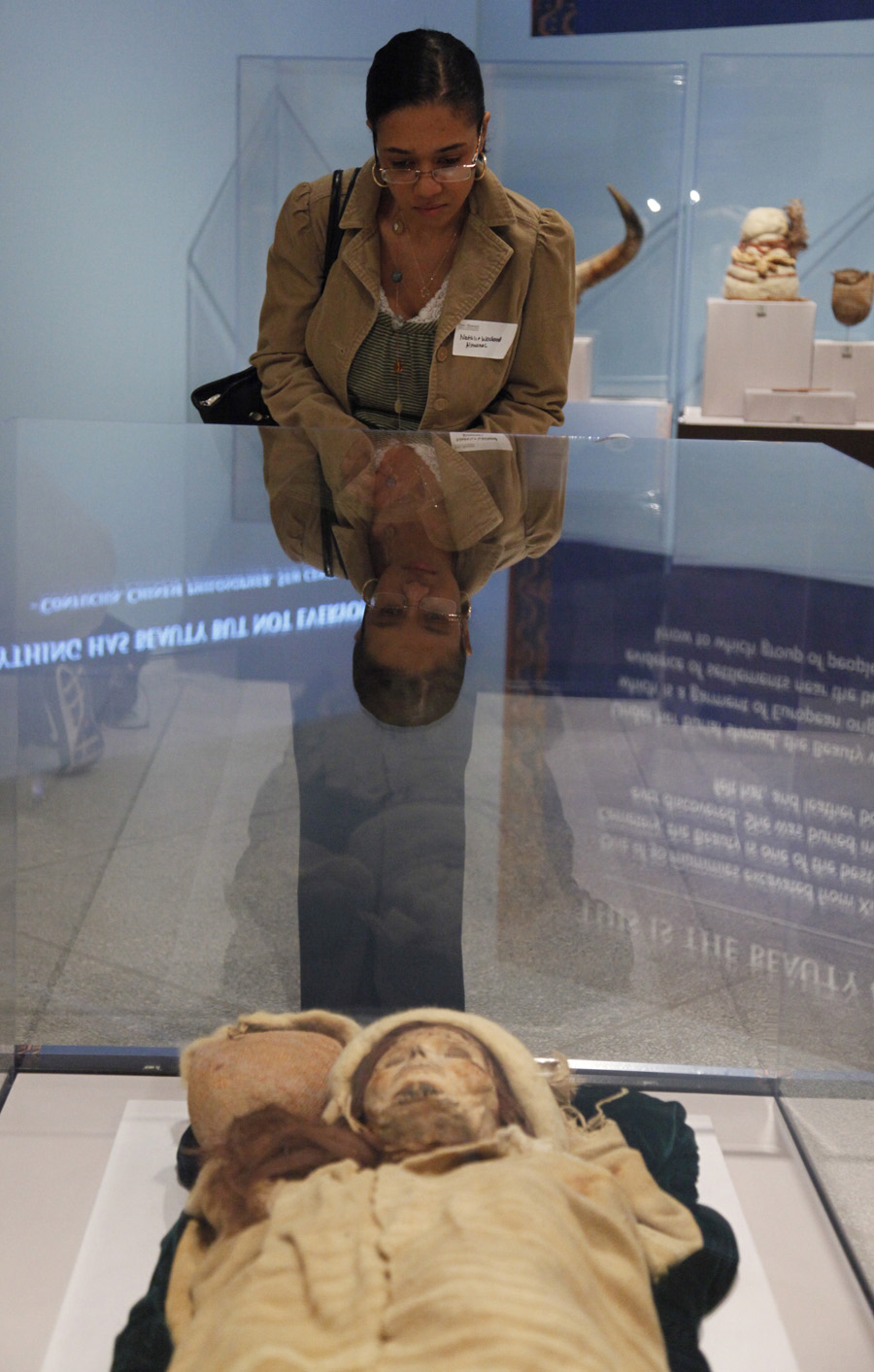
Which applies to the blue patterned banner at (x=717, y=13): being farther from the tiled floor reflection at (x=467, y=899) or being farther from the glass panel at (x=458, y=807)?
the tiled floor reflection at (x=467, y=899)

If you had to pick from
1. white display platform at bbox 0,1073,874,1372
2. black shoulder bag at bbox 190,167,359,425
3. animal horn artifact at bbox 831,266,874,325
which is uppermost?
animal horn artifact at bbox 831,266,874,325

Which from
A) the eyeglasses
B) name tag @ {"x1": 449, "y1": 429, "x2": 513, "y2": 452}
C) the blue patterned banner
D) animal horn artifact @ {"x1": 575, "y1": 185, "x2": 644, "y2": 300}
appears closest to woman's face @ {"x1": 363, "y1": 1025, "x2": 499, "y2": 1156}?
name tag @ {"x1": 449, "y1": 429, "x2": 513, "y2": 452}

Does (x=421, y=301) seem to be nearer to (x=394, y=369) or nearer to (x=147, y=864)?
(x=394, y=369)

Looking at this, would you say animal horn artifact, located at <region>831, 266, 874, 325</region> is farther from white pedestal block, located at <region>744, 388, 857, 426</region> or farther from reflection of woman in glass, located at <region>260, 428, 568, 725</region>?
reflection of woman in glass, located at <region>260, 428, 568, 725</region>

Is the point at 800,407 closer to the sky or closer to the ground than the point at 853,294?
closer to the ground

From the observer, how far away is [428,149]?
1423 mm

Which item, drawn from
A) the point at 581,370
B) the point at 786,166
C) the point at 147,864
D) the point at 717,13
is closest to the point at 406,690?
the point at 147,864

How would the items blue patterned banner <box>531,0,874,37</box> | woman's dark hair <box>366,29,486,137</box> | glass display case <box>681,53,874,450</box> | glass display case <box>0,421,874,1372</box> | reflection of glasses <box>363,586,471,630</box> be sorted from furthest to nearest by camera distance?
glass display case <box>681,53,874,450</box> → blue patterned banner <box>531,0,874,37</box> → woman's dark hair <box>366,29,486,137</box> → reflection of glasses <box>363,586,471,630</box> → glass display case <box>0,421,874,1372</box>

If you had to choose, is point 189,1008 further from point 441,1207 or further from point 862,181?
point 862,181

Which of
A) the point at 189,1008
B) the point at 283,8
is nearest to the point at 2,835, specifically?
the point at 189,1008

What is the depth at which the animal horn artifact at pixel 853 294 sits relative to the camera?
13.8 feet

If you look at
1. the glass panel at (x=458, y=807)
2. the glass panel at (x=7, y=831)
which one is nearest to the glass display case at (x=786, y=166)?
the glass panel at (x=458, y=807)

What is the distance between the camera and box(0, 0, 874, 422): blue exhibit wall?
10.7 ft

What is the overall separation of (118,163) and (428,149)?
2592 mm
